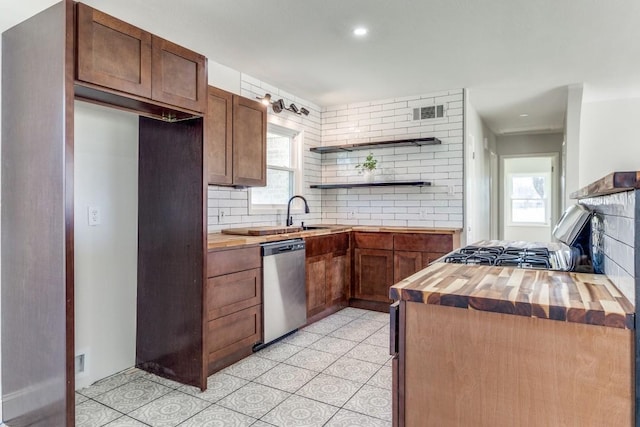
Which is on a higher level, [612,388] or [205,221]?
[205,221]

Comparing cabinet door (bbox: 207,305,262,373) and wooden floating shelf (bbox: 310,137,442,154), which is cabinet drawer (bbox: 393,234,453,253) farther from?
cabinet door (bbox: 207,305,262,373)

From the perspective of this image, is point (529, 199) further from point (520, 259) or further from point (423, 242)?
point (520, 259)

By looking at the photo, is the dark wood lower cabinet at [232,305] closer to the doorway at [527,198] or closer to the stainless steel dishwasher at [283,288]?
the stainless steel dishwasher at [283,288]

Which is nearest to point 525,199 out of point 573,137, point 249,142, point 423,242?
point 573,137

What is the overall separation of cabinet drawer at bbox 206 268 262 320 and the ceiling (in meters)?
1.77

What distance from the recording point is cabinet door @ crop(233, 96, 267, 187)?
3.28 m

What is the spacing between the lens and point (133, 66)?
6.64ft

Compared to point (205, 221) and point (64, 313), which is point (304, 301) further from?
point (64, 313)

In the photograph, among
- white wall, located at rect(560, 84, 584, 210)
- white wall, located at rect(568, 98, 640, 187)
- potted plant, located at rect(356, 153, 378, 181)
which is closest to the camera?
white wall, located at rect(560, 84, 584, 210)

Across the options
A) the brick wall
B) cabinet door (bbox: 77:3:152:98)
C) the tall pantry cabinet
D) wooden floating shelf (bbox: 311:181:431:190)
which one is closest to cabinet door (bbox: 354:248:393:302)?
the brick wall

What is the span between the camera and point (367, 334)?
353 centimetres

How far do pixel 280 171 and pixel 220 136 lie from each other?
1.44 metres

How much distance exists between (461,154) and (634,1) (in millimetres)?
2079

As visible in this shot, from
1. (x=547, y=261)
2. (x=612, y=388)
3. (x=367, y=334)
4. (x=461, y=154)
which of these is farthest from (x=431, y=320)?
(x=461, y=154)
